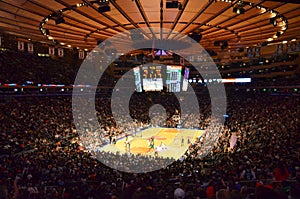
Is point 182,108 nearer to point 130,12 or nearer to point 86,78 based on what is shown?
point 86,78

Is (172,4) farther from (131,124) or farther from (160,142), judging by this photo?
(131,124)

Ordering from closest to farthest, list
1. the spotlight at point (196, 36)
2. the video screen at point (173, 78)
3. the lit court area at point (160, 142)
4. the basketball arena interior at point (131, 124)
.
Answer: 1. the basketball arena interior at point (131, 124)
2. the spotlight at point (196, 36)
3. the lit court area at point (160, 142)
4. the video screen at point (173, 78)

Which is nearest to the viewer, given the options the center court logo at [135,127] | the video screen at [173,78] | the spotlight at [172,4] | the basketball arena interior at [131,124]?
the basketball arena interior at [131,124]

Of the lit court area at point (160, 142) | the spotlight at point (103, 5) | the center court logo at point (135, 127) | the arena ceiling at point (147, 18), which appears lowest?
the lit court area at point (160, 142)

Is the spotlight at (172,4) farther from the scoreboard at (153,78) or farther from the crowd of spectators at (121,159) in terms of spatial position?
the scoreboard at (153,78)

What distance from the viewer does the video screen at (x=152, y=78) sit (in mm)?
41375

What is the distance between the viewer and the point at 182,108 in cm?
4697

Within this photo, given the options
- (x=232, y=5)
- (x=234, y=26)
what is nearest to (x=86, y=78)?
(x=234, y=26)

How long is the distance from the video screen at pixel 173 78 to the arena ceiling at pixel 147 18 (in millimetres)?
20646

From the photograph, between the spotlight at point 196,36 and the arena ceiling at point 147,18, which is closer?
the arena ceiling at point 147,18

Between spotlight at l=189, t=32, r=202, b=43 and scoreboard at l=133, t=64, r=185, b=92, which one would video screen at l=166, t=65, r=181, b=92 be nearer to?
scoreboard at l=133, t=64, r=185, b=92

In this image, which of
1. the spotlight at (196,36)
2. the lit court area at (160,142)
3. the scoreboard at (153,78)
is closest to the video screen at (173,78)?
the scoreboard at (153,78)

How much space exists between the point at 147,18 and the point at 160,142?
2022cm

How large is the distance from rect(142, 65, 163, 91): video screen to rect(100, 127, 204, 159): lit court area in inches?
263
